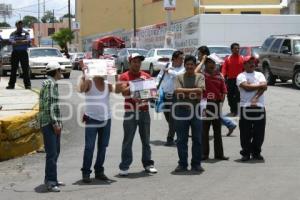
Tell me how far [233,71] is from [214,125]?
15.8ft

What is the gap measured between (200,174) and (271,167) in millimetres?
1184

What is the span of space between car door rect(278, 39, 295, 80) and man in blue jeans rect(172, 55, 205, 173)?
14.4 metres

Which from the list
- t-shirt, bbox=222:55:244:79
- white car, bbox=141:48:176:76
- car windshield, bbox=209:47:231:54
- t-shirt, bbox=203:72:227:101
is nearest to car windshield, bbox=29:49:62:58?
white car, bbox=141:48:176:76

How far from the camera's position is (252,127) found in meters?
9.91

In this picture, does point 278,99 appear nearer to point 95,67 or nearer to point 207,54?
point 207,54

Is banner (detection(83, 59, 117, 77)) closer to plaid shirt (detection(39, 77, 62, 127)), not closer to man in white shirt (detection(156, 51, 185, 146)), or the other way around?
plaid shirt (detection(39, 77, 62, 127))

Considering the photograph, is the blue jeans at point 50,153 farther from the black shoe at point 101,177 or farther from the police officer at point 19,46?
the police officer at point 19,46

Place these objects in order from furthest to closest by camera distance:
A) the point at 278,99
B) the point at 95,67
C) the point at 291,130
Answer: the point at 278,99
the point at 291,130
the point at 95,67

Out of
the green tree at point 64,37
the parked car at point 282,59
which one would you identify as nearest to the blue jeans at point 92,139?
the parked car at point 282,59

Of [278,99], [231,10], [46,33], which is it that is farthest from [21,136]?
[46,33]

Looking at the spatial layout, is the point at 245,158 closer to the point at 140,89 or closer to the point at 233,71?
the point at 140,89

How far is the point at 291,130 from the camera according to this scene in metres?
12.9

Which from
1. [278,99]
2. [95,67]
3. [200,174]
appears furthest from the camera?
[278,99]

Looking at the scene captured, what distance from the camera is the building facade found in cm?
5391
